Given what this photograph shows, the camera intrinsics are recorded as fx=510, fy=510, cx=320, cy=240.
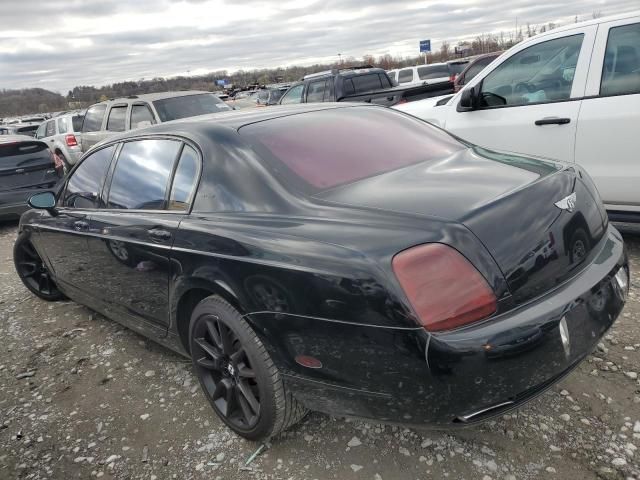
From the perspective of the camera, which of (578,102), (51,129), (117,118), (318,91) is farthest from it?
(51,129)

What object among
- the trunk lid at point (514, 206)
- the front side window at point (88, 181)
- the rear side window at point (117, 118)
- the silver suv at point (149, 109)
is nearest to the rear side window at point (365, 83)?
the silver suv at point (149, 109)

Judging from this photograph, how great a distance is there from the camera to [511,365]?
5.87ft

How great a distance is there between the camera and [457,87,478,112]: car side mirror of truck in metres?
4.71

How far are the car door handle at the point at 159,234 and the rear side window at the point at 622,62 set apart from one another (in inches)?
136

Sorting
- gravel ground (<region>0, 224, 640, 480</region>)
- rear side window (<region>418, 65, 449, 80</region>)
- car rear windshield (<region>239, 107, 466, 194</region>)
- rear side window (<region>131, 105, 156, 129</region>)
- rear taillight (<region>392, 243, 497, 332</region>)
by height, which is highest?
rear side window (<region>418, 65, 449, 80</region>)

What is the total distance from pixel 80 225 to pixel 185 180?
48.0 inches

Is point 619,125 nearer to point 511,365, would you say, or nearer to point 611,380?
point 611,380

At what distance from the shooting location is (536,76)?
178 inches

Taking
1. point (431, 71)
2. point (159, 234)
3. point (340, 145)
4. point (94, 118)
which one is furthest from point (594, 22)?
point (431, 71)

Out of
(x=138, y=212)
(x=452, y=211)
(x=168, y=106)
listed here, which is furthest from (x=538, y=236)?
(x=168, y=106)

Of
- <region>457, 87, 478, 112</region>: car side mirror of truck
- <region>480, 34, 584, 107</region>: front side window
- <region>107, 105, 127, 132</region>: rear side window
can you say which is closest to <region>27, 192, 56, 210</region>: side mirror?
<region>457, 87, 478, 112</region>: car side mirror of truck

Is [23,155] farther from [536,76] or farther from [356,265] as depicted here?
[356,265]

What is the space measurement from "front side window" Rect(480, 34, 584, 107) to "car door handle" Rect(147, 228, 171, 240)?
11.0 ft

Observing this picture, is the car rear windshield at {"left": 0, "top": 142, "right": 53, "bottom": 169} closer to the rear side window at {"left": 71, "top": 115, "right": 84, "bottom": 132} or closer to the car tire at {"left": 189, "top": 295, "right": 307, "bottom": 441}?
the rear side window at {"left": 71, "top": 115, "right": 84, "bottom": 132}
